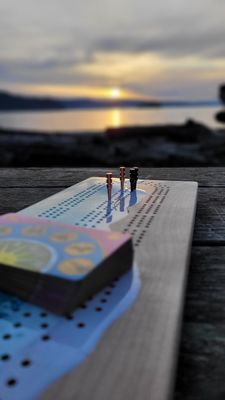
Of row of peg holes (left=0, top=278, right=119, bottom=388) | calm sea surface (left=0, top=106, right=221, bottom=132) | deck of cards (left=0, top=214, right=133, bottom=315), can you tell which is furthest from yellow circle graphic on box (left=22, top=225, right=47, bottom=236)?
calm sea surface (left=0, top=106, right=221, bottom=132)

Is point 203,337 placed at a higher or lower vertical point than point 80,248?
lower

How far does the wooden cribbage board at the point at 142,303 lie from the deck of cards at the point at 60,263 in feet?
0.35

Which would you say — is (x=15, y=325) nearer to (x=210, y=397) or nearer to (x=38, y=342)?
(x=38, y=342)

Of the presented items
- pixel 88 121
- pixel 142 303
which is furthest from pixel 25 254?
pixel 88 121

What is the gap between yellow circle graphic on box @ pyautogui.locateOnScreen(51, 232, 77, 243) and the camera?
1012 mm

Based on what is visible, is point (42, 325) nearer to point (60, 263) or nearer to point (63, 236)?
point (60, 263)

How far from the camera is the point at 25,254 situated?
94cm

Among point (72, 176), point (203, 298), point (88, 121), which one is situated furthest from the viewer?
point (88, 121)

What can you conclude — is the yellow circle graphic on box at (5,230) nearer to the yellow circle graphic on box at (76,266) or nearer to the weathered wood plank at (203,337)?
the yellow circle graphic on box at (76,266)

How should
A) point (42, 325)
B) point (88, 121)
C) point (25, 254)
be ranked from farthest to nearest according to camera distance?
point (88, 121)
point (25, 254)
point (42, 325)

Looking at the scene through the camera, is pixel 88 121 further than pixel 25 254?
Yes

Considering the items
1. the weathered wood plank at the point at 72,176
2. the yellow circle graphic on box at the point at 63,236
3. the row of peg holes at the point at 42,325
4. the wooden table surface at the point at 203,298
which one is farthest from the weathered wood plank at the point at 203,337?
the weathered wood plank at the point at 72,176

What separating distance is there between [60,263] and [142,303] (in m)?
0.22

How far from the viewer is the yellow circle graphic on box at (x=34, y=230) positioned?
1.06 metres
